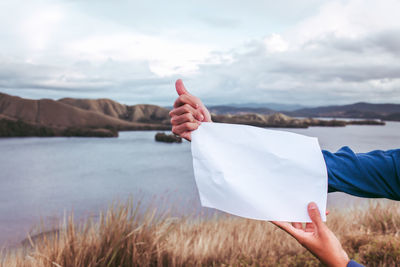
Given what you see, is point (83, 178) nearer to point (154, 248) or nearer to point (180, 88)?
point (154, 248)

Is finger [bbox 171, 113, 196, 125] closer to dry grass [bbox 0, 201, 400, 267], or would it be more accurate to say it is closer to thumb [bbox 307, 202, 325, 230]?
thumb [bbox 307, 202, 325, 230]

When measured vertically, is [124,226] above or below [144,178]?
above

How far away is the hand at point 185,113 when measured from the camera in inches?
38.1

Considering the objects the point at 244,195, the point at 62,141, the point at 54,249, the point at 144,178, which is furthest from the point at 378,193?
the point at 62,141

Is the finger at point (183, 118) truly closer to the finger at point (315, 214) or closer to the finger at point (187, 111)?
the finger at point (187, 111)

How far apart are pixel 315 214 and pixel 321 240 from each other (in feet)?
0.36

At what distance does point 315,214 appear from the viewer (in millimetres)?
826

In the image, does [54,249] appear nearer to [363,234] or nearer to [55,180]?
[363,234]

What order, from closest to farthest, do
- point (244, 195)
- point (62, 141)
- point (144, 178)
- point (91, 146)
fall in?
point (244, 195), point (144, 178), point (91, 146), point (62, 141)

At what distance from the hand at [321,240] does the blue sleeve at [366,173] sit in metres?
0.22

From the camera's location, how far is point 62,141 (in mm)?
19781

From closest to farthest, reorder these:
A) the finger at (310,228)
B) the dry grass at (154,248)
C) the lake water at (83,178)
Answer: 1. the finger at (310,228)
2. the dry grass at (154,248)
3. the lake water at (83,178)

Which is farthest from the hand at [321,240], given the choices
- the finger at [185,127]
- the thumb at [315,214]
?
the finger at [185,127]

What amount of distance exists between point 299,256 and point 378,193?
1579mm
